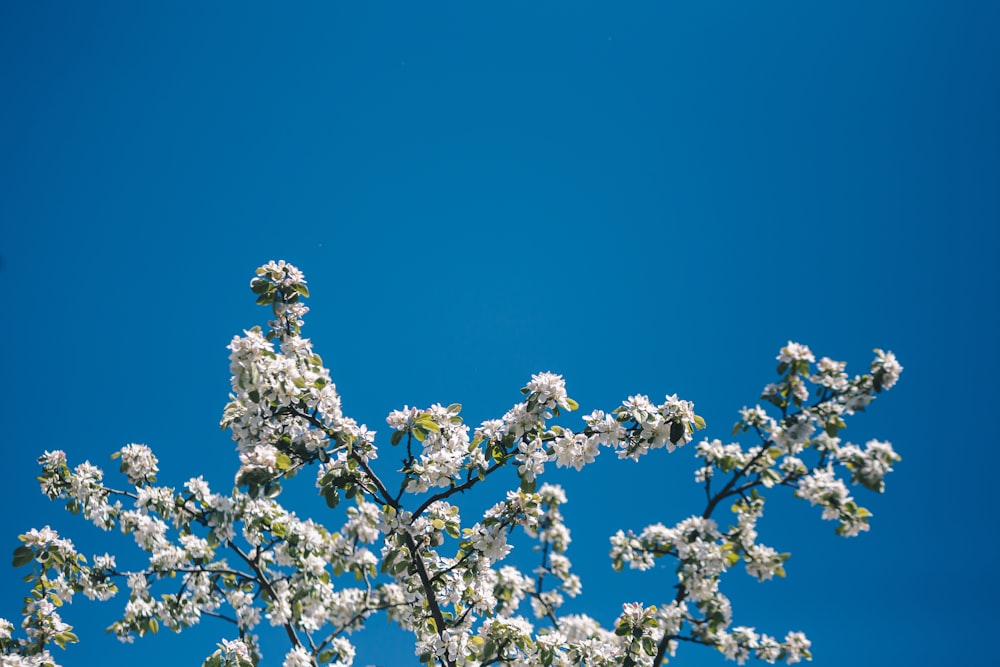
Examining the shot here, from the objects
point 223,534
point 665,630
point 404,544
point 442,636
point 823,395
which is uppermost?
point 823,395

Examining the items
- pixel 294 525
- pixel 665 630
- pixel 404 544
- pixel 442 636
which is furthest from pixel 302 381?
pixel 665 630

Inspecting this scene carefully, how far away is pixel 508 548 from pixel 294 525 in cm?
260

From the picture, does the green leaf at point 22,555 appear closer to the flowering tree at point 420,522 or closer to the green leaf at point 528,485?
the flowering tree at point 420,522

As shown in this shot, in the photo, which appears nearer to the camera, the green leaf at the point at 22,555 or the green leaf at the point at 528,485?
the green leaf at the point at 528,485

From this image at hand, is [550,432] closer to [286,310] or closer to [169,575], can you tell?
[286,310]

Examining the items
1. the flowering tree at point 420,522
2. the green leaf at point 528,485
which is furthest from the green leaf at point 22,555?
the green leaf at point 528,485

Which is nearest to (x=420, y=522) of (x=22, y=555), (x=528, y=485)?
(x=528, y=485)

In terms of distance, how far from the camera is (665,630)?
5.85 meters

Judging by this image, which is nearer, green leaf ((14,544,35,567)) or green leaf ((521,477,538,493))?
green leaf ((521,477,538,493))

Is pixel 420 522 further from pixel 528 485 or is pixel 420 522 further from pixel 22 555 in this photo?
pixel 22 555

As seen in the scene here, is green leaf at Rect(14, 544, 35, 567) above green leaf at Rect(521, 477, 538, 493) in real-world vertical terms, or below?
above

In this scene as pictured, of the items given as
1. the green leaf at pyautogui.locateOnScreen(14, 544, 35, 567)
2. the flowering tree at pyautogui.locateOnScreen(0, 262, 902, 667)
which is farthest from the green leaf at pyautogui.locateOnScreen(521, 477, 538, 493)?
the green leaf at pyautogui.locateOnScreen(14, 544, 35, 567)

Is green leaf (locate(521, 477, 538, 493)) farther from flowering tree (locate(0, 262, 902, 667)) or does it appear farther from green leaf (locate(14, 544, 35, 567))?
green leaf (locate(14, 544, 35, 567))

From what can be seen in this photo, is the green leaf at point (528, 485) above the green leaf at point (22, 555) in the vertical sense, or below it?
below
